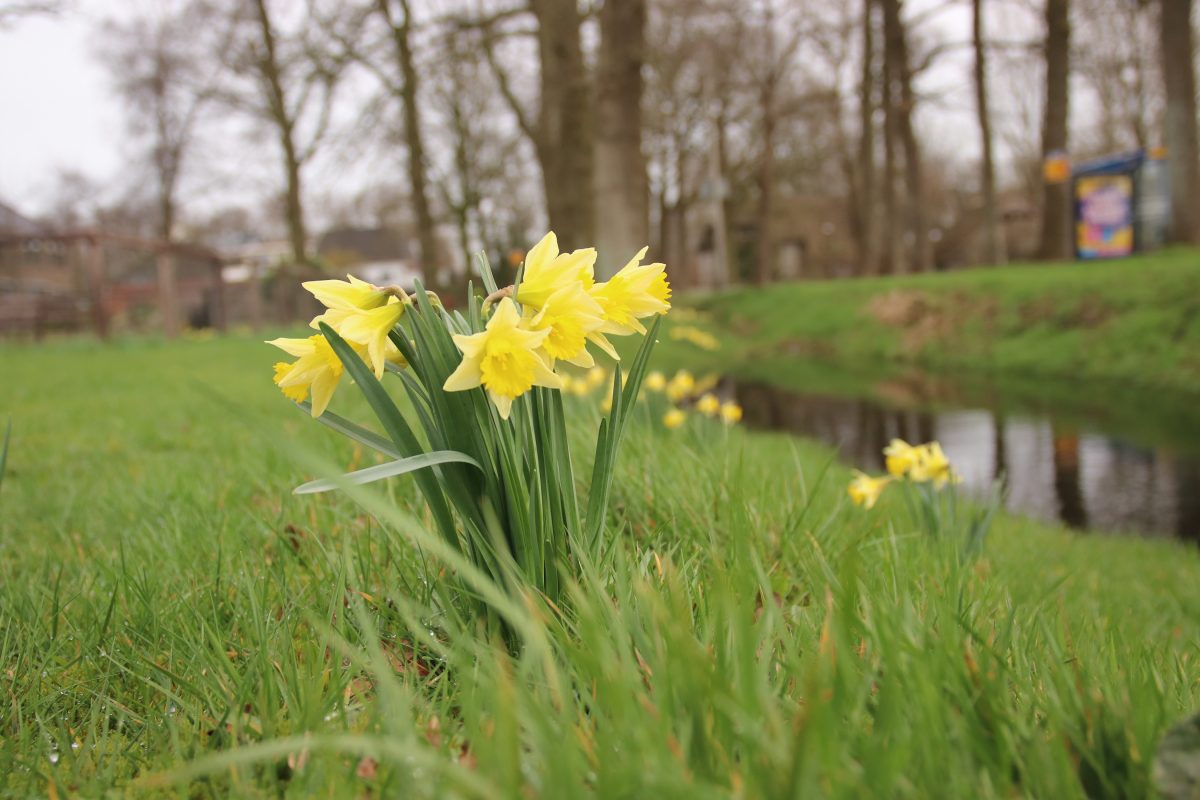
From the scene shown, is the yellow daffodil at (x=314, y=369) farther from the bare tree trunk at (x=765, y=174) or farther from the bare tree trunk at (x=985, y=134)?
the bare tree trunk at (x=765, y=174)

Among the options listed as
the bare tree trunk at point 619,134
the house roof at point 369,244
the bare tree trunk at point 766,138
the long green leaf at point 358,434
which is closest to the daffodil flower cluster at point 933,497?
the long green leaf at point 358,434

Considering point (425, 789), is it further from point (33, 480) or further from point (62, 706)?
point (33, 480)

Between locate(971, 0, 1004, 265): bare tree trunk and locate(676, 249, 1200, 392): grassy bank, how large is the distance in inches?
139

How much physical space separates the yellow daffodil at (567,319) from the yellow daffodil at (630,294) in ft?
0.20

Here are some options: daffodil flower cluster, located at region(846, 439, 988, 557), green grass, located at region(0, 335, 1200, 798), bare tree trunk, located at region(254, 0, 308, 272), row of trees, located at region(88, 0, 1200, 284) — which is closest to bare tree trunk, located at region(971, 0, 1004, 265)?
row of trees, located at region(88, 0, 1200, 284)

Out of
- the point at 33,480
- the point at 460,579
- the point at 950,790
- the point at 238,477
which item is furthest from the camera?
the point at 33,480

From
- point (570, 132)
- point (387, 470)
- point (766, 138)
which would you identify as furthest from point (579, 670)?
point (766, 138)

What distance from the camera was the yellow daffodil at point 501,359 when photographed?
45.5 inches

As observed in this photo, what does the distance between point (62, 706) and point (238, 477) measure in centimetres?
177

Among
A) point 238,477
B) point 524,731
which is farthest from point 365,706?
point 238,477

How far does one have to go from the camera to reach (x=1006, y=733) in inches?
35.0

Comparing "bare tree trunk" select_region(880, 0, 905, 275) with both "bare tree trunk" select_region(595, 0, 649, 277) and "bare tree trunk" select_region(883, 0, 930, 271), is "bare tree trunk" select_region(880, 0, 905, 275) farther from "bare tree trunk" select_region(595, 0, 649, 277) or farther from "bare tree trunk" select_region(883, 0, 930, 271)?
"bare tree trunk" select_region(595, 0, 649, 277)

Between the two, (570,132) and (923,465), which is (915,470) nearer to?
(923,465)

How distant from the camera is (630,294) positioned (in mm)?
1349
